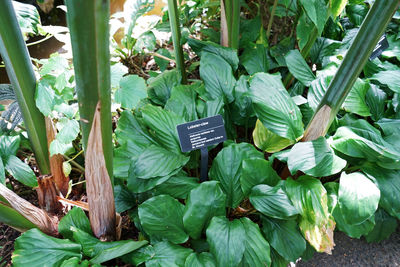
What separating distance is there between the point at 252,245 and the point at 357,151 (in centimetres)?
38

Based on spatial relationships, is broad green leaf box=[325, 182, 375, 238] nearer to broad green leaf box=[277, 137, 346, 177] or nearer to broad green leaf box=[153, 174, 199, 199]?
broad green leaf box=[277, 137, 346, 177]

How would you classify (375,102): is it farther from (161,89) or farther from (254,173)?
(161,89)

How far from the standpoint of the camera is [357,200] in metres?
0.78

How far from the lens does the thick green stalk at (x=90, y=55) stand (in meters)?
0.48

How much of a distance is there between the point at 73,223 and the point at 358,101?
0.91m

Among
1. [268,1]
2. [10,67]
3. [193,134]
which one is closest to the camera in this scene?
[10,67]

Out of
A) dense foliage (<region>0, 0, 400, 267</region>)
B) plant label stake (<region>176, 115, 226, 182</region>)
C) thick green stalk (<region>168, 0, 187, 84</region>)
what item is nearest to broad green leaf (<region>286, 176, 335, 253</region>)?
dense foliage (<region>0, 0, 400, 267</region>)

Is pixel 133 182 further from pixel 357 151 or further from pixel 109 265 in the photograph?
pixel 357 151

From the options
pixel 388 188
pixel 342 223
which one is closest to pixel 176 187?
pixel 342 223

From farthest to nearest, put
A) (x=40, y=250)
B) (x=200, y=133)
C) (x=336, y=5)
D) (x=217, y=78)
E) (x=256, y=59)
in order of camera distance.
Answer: (x=256, y=59) < (x=217, y=78) < (x=336, y=5) < (x=200, y=133) < (x=40, y=250)

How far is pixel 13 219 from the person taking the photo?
0.75m

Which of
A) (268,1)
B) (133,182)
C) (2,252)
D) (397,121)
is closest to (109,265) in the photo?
(133,182)

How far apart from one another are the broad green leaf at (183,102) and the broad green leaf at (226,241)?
13.6 inches

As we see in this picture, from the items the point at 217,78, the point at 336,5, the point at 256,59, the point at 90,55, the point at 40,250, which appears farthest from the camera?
the point at 256,59
